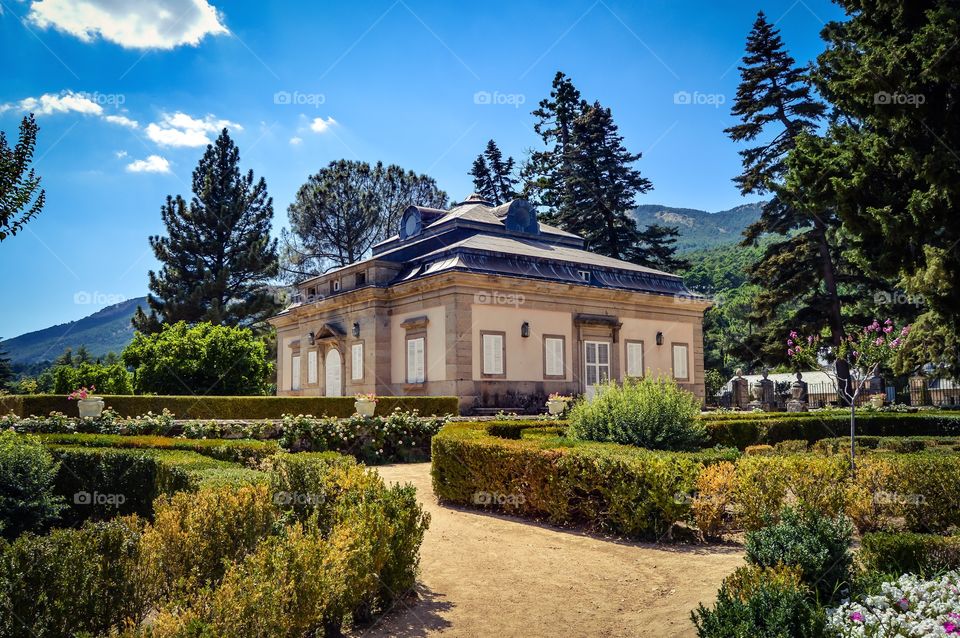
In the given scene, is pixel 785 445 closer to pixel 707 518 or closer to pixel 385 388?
pixel 707 518

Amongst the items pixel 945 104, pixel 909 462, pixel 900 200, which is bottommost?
pixel 909 462

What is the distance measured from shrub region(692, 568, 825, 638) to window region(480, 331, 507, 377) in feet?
66.1

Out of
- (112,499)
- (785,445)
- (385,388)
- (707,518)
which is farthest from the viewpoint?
(385,388)

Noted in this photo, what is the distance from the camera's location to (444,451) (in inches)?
428

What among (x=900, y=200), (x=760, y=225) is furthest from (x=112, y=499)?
(x=760, y=225)

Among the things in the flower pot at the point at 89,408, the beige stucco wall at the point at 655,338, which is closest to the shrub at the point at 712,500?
the flower pot at the point at 89,408

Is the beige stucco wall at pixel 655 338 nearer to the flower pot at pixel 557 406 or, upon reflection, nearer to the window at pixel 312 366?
the flower pot at pixel 557 406

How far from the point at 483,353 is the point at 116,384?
2057cm

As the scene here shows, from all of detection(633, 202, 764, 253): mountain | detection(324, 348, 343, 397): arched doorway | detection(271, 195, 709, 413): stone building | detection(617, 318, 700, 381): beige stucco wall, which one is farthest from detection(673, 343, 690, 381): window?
detection(633, 202, 764, 253): mountain

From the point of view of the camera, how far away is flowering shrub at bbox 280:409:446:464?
605 inches

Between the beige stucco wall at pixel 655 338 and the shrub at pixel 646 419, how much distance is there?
54.5ft

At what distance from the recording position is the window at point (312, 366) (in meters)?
30.9

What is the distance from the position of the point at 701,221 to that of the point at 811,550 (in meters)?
183

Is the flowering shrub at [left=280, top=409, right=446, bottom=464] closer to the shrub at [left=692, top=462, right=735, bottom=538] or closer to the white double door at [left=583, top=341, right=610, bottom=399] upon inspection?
the shrub at [left=692, top=462, right=735, bottom=538]
